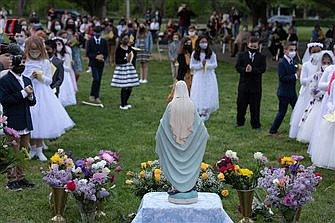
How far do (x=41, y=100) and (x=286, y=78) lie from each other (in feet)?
14.8

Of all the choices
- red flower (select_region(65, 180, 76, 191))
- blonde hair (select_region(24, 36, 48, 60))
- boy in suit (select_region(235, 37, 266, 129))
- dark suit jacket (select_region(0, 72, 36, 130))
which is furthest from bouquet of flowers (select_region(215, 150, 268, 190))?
boy in suit (select_region(235, 37, 266, 129))

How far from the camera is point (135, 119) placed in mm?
14594

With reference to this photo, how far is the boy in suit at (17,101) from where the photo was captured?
8.94 metres

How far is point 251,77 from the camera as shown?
12984 millimetres

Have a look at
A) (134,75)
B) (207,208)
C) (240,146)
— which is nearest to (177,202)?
(207,208)

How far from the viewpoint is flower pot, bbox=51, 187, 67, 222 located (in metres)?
7.35

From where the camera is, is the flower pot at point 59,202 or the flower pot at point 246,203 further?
the flower pot at point 59,202

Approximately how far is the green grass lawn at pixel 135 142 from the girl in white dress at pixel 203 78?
0.50 m

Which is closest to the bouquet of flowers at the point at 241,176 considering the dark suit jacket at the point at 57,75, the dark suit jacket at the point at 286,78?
the dark suit jacket at the point at 57,75

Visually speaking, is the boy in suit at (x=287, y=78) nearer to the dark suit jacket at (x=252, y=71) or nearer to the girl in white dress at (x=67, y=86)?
the dark suit jacket at (x=252, y=71)

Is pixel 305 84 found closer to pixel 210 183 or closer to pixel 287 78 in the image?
pixel 287 78

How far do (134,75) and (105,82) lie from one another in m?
5.33

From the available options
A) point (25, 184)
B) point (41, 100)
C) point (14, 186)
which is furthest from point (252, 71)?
point (14, 186)

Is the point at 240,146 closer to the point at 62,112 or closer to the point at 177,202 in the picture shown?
the point at 62,112
